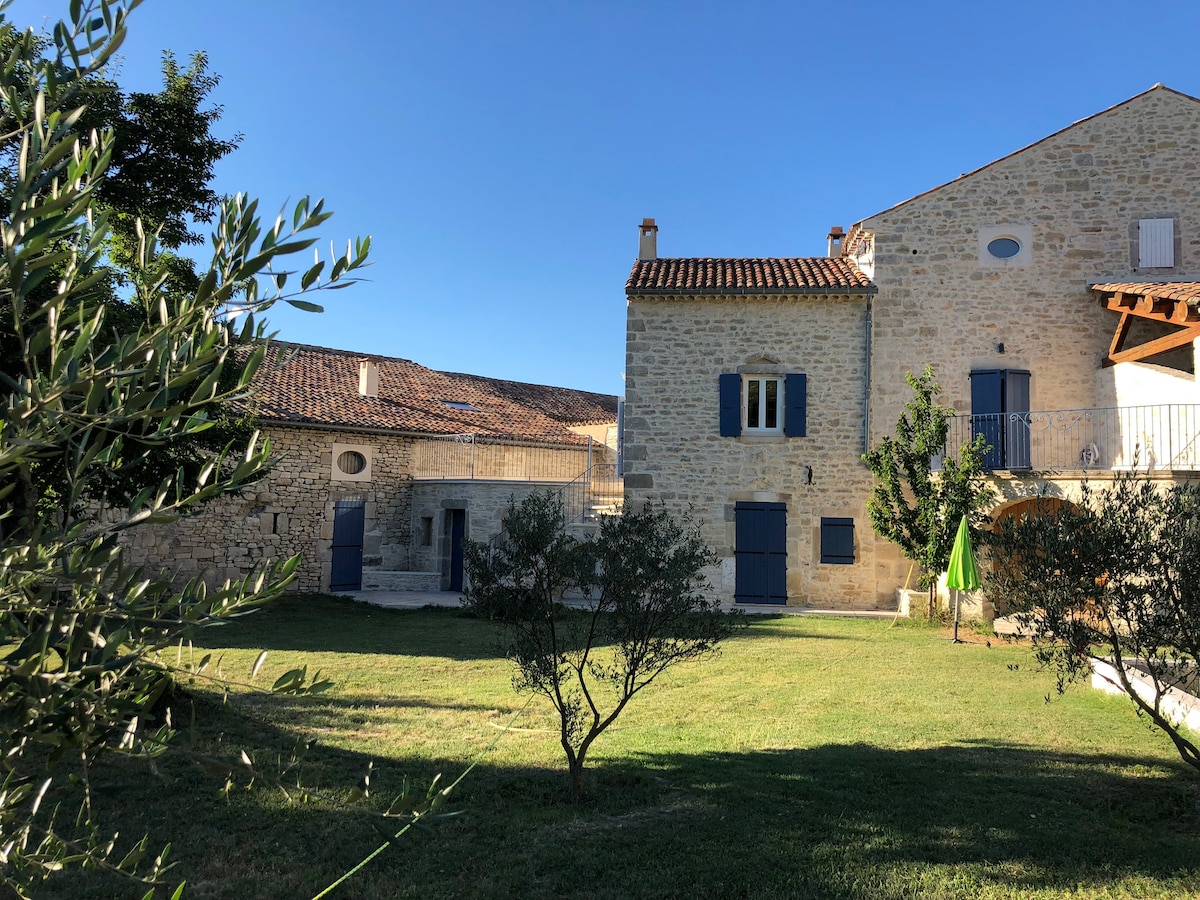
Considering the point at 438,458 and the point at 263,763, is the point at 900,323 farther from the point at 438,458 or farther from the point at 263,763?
the point at 263,763

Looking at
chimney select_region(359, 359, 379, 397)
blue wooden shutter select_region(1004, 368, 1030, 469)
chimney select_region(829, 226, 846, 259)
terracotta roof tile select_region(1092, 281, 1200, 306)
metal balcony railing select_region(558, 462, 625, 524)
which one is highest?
chimney select_region(829, 226, 846, 259)

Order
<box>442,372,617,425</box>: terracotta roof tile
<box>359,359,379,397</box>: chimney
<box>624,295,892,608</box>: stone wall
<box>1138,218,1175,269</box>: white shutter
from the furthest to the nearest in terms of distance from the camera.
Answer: <box>442,372,617,425</box>: terracotta roof tile, <box>359,359,379,397</box>: chimney, <box>624,295,892,608</box>: stone wall, <box>1138,218,1175,269</box>: white shutter

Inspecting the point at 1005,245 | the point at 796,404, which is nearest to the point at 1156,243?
the point at 1005,245

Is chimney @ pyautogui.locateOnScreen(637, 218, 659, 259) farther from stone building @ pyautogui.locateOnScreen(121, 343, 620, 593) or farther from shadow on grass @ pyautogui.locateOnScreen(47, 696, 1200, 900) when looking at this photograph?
shadow on grass @ pyautogui.locateOnScreen(47, 696, 1200, 900)

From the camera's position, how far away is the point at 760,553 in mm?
15250

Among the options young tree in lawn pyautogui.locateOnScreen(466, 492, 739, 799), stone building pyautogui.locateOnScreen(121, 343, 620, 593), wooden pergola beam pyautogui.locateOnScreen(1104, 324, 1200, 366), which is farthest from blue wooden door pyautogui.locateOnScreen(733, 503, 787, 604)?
young tree in lawn pyautogui.locateOnScreen(466, 492, 739, 799)

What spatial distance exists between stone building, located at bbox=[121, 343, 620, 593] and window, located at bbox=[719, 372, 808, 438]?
359 centimetres

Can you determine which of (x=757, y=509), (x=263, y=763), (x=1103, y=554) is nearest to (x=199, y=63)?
(x=263, y=763)

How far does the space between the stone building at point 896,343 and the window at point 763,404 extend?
27 millimetres

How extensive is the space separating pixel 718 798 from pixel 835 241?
52.6 ft

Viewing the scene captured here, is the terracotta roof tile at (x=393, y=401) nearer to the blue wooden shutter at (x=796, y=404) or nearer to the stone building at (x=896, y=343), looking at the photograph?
the stone building at (x=896, y=343)

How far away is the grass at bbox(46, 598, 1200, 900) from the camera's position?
4.08 m

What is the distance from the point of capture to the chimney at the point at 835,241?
18.8 m

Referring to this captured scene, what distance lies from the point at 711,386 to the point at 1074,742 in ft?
31.8
